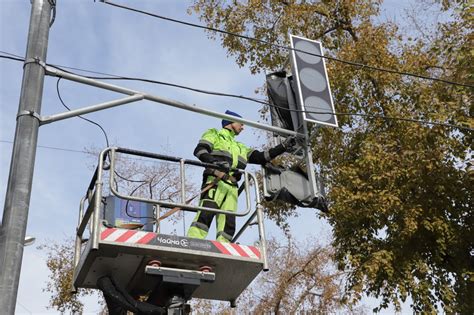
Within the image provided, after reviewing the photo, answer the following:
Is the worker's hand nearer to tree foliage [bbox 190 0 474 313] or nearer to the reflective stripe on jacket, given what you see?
the reflective stripe on jacket

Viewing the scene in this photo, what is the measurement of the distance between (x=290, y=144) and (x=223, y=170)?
103 cm

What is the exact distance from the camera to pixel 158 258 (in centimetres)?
743

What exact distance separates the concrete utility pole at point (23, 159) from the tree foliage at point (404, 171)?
350 inches

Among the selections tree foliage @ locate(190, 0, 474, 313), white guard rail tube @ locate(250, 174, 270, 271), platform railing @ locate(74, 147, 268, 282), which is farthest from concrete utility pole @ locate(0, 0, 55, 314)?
tree foliage @ locate(190, 0, 474, 313)

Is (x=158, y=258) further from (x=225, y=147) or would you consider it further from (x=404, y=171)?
(x=404, y=171)

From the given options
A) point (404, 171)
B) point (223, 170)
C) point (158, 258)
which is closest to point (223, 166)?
point (223, 170)

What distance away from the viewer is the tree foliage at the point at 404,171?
14141mm

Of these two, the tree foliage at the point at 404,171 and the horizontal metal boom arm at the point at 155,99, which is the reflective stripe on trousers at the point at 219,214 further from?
the tree foliage at the point at 404,171

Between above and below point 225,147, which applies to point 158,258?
below

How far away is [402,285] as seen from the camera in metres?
14.0

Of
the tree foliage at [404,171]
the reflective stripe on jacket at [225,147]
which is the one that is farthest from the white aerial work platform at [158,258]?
the tree foliage at [404,171]

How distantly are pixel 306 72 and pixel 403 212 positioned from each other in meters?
6.35

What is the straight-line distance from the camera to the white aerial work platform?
7223mm

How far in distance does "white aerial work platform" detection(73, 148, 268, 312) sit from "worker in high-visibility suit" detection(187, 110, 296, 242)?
0.47m
